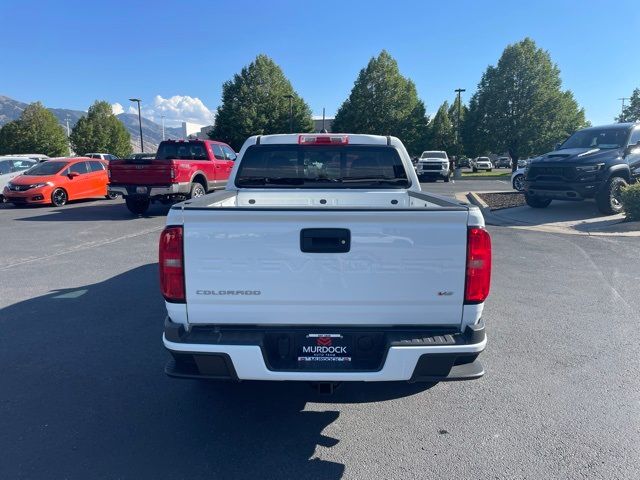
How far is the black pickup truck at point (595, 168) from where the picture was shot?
1195 centimetres

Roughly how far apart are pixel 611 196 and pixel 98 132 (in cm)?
4978

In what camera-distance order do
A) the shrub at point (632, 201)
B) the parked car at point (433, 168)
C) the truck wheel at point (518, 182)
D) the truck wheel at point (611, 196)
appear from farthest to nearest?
1. the parked car at point (433, 168)
2. the truck wheel at point (518, 182)
3. the truck wheel at point (611, 196)
4. the shrub at point (632, 201)

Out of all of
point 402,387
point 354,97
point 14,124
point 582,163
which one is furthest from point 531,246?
point 14,124

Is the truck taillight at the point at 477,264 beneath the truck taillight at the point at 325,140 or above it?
beneath

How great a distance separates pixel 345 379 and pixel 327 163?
2866 millimetres

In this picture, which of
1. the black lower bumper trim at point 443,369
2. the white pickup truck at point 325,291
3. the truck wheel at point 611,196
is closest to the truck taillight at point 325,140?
the white pickup truck at point 325,291

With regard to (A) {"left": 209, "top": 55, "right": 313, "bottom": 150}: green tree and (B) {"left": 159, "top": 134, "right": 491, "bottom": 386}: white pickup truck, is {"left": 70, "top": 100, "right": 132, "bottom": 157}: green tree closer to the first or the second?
(A) {"left": 209, "top": 55, "right": 313, "bottom": 150}: green tree

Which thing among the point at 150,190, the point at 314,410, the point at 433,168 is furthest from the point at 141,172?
the point at 433,168

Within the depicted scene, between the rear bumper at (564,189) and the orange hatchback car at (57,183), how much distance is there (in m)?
13.2

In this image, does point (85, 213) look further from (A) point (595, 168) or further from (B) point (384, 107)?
(B) point (384, 107)

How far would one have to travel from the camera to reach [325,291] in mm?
2859

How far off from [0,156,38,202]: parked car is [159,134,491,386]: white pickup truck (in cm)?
1831

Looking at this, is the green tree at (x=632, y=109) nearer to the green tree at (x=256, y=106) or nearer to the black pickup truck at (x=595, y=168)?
the green tree at (x=256, y=106)

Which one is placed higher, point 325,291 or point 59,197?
point 325,291
